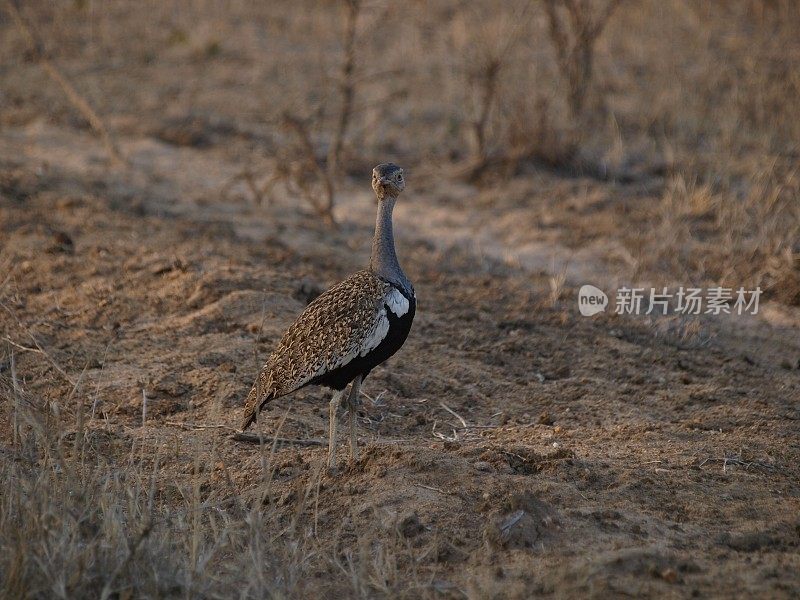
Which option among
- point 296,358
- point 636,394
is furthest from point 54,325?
point 636,394

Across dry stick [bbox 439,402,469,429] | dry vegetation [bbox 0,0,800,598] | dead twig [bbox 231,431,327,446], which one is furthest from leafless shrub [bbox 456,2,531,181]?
dead twig [bbox 231,431,327,446]

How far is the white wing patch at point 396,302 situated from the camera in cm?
470

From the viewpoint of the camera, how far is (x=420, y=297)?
22.9ft

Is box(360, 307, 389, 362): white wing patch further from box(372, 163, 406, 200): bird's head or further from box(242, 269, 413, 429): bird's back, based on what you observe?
box(372, 163, 406, 200): bird's head

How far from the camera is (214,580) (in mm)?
3730

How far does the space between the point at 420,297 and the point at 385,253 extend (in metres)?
2.09

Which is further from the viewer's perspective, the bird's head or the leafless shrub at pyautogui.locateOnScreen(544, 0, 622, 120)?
the leafless shrub at pyautogui.locateOnScreen(544, 0, 622, 120)

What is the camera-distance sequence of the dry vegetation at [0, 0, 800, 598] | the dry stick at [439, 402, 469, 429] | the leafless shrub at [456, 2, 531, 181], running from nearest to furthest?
the dry vegetation at [0, 0, 800, 598], the dry stick at [439, 402, 469, 429], the leafless shrub at [456, 2, 531, 181]

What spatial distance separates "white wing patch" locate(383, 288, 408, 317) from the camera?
185 inches

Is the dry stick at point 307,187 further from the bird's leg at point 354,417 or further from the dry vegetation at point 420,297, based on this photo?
the bird's leg at point 354,417

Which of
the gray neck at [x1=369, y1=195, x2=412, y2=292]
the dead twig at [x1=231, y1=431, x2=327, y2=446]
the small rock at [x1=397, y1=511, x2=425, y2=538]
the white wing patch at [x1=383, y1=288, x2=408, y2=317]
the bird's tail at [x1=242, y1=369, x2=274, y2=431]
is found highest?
the gray neck at [x1=369, y1=195, x2=412, y2=292]

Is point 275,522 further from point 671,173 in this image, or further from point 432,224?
point 671,173

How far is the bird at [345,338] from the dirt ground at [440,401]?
29 cm

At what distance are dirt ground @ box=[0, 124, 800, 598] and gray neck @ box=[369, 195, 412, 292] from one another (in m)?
0.75
